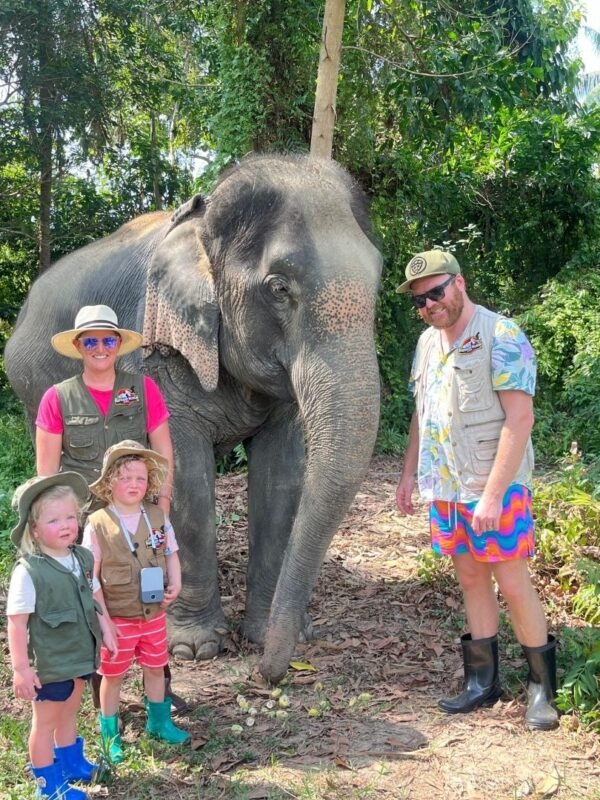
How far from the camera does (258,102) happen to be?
933 cm

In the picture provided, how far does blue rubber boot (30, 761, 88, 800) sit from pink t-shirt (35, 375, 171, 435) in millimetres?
1291

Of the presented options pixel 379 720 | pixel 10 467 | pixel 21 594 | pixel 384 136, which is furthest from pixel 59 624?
pixel 384 136

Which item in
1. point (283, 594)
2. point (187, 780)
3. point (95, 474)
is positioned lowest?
point (187, 780)

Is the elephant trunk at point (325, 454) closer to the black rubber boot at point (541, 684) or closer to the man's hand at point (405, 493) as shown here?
the man's hand at point (405, 493)

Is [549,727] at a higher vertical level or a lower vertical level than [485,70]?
lower

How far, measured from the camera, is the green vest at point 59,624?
2.86 metres

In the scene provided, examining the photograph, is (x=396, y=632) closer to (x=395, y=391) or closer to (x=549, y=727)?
(x=549, y=727)

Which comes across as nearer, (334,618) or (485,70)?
(334,618)

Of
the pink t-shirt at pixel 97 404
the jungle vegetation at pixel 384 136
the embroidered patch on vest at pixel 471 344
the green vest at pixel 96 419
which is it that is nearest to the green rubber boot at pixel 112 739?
the green vest at pixel 96 419

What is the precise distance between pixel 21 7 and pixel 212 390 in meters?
8.53

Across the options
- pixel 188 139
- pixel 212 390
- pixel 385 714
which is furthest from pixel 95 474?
pixel 188 139

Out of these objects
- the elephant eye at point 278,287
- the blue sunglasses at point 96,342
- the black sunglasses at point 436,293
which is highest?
the elephant eye at point 278,287

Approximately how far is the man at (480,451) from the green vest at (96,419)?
123 centimetres

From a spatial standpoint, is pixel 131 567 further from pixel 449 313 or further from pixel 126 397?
pixel 449 313
